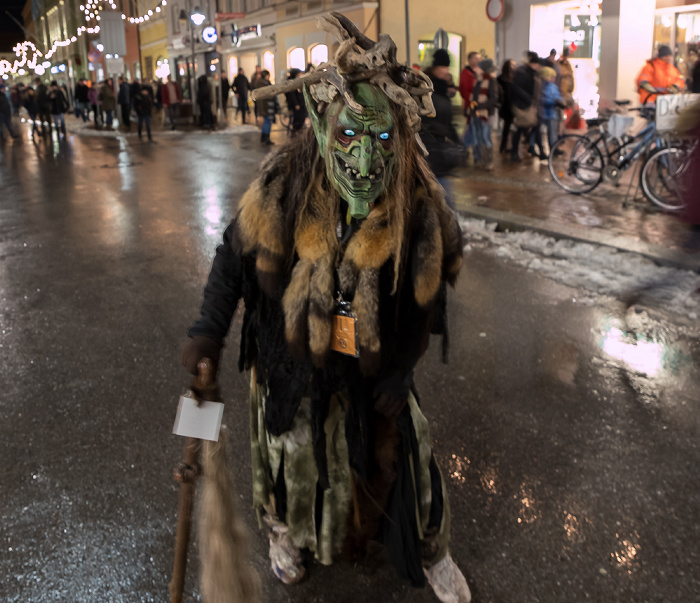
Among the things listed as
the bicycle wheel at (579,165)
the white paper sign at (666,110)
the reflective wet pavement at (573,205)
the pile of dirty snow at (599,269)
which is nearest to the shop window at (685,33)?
the reflective wet pavement at (573,205)

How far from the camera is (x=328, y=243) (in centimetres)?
199

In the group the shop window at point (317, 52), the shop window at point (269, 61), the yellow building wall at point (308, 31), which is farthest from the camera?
the shop window at point (269, 61)

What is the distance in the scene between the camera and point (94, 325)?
518cm

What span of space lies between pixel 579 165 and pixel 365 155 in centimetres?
828

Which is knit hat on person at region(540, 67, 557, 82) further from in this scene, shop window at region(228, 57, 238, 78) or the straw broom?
shop window at region(228, 57, 238, 78)

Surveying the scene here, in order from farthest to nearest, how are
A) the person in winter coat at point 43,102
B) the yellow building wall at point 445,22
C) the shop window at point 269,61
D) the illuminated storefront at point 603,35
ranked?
1. the shop window at point 269,61
2. the person in winter coat at point 43,102
3. the yellow building wall at point 445,22
4. the illuminated storefront at point 603,35

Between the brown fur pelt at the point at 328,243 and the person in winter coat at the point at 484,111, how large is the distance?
1035 cm

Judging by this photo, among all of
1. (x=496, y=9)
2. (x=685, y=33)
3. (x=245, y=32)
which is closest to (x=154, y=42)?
(x=245, y=32)

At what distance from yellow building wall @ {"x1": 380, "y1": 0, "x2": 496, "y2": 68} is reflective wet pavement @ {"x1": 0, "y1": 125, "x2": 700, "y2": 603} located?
56.9ft

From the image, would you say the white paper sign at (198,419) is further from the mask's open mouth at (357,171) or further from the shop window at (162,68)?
the shop window at (162,68)

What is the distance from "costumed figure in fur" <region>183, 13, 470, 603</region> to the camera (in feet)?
6.34

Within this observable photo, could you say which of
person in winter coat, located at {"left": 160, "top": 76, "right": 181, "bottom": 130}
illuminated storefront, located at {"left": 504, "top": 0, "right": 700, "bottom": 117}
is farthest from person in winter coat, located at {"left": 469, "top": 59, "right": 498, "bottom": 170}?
person in winter coat, located at {"left": 160, "top": 76, "right": 181, "bottom": 130}

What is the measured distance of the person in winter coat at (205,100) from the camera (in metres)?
23.5

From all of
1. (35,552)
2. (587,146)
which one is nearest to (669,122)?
(587,146)
